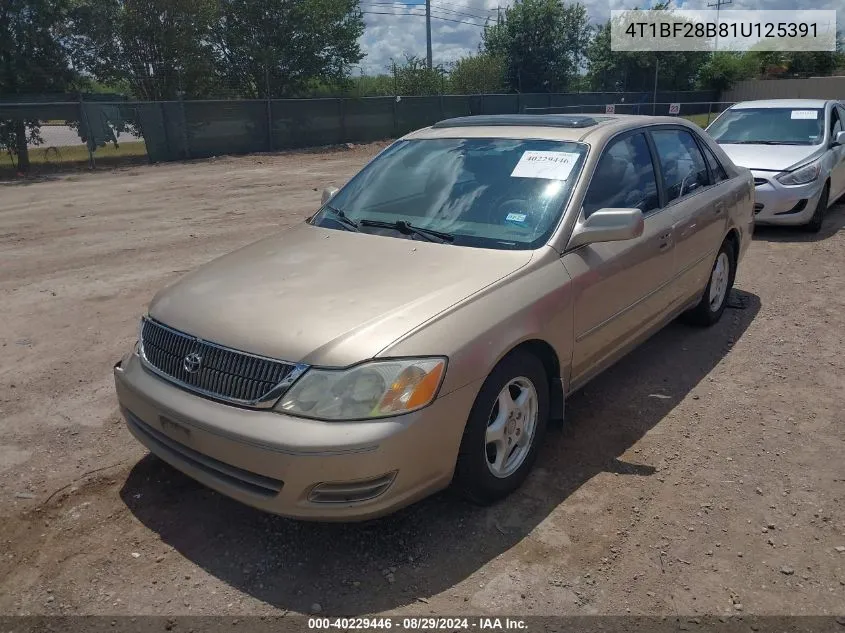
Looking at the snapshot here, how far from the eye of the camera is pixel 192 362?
9.64 ft

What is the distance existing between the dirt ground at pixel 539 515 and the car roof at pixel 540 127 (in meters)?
1.67

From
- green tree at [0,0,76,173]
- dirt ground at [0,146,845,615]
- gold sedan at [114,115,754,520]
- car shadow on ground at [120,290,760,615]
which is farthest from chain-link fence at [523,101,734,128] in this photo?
car shadow on ground at [120,290,760,615]

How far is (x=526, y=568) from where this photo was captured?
2.82 m

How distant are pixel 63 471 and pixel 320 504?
179 cm

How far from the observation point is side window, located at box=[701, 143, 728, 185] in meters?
5.29

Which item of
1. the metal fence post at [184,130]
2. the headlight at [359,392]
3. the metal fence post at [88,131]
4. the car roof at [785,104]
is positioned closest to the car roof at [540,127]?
the headlight at [359,392]

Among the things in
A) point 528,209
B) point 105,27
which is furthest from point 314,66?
point 528,209

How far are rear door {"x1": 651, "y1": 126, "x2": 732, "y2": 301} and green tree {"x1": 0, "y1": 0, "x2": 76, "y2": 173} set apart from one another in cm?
2019

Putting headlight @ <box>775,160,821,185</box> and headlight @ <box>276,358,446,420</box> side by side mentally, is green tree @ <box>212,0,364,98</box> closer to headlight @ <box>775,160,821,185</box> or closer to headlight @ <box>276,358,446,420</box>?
headlight @ <box>775,160,821,185</box>

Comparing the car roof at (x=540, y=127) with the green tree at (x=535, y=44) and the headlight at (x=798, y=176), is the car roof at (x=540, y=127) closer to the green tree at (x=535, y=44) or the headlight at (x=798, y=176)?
the headlight at (x=798, y=176)

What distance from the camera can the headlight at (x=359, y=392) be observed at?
2.62 metres

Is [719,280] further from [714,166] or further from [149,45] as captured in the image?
[149,45]

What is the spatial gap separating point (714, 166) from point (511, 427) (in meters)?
3.32

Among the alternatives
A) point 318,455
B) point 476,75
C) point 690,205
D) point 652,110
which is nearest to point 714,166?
point 690,205
